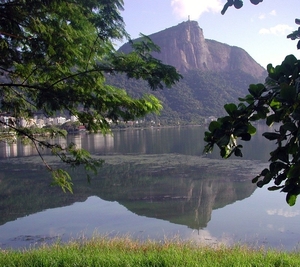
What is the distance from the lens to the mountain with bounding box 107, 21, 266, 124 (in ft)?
237

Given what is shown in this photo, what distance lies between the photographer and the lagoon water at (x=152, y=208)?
8.69m

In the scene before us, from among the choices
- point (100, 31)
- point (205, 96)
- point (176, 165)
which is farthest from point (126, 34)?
point (205, 96)

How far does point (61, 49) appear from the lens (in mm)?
3801

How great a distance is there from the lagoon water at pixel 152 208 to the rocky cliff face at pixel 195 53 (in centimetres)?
9881

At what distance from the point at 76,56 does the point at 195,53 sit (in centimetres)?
12490

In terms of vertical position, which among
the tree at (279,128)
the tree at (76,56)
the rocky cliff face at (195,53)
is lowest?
the tree at (279,128)

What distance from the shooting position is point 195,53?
125m

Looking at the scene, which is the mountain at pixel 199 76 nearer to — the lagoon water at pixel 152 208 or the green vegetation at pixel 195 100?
the green vegetation at pixel 195 100

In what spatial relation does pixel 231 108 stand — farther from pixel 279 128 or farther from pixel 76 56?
pixel 76 56

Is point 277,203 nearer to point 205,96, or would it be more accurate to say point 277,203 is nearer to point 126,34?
point 126,34

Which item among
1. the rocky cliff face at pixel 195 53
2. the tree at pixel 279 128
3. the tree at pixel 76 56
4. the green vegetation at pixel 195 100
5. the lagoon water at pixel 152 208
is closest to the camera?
the tree at pixel 279 128

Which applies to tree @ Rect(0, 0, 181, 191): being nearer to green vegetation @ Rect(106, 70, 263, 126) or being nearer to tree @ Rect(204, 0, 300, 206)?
tree @ Rect(204, 0, 300, 206)

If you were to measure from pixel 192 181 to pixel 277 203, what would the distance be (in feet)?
14.1

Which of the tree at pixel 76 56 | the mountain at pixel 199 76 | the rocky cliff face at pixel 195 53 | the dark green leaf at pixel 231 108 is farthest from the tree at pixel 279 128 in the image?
the rocky cliff face at pixel 195 53
